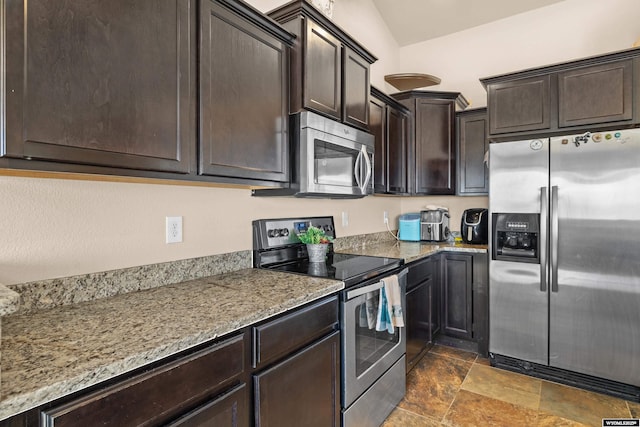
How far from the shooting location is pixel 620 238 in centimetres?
→ 215

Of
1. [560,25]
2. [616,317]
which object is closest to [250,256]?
[616,317]

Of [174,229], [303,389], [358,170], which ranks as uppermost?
[358,170]

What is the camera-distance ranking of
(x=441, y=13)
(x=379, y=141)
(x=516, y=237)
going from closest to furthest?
(x=516, y=237) → (x=379, y=141) → (x=441, y=13)

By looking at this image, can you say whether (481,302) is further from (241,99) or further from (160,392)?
(160,392)

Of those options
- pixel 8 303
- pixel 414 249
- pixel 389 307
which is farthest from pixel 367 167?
pixel 8 303

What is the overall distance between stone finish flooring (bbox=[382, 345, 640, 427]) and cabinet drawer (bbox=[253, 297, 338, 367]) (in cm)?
95

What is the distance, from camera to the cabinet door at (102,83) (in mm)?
853

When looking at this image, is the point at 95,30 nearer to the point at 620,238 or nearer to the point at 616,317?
the point at 620,238

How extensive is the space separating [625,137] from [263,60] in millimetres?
2319

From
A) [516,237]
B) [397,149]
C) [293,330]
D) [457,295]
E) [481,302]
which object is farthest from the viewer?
[397,149]

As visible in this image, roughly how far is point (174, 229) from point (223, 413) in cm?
84

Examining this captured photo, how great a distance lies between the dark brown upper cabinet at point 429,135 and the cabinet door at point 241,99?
5.95 ft

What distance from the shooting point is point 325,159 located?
1.87m

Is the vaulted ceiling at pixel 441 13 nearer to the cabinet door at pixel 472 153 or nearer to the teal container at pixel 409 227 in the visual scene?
the cabinet door at pixel 472 153
